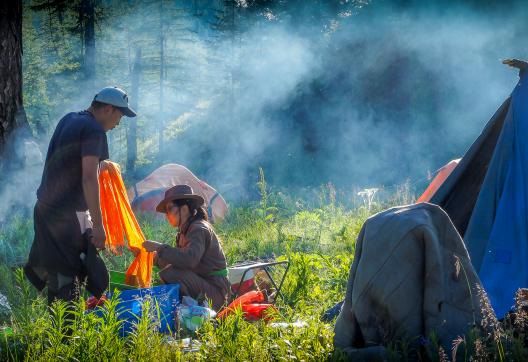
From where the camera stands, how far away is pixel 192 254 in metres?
5.35

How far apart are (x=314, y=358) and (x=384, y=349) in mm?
459

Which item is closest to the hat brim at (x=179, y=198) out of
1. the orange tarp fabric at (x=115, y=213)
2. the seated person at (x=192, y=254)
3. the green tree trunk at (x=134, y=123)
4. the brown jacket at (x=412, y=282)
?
the seated person at (x=192, y=254)

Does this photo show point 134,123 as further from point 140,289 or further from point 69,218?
point 140,289

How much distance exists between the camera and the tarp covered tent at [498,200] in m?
4.93

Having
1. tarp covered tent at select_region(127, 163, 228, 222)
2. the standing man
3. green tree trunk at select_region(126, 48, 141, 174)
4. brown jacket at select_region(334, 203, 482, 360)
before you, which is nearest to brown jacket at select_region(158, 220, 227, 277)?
the standing man

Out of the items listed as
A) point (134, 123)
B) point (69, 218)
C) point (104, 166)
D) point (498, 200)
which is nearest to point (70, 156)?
point (69, 218)

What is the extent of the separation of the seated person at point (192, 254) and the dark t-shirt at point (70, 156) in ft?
2.54

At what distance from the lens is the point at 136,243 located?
5.43 metres

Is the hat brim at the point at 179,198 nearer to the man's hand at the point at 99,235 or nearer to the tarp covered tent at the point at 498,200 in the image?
the man's hand at the point at 99,235

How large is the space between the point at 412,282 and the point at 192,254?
2.32 m

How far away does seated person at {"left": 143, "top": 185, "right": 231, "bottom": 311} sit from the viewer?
5355 millimetres

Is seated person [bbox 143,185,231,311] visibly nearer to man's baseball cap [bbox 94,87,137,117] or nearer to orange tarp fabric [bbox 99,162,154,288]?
orange tarp fabric [bbox 99,162,154,288]

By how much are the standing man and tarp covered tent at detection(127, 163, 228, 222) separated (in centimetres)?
541

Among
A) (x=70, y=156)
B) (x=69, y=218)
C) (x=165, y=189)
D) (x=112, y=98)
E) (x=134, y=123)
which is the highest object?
(x=112, y=98)
